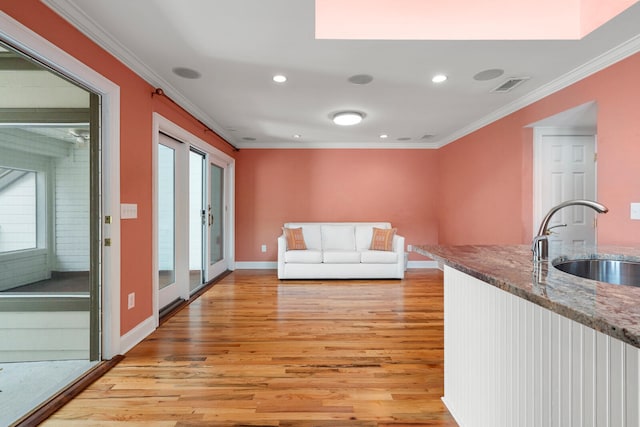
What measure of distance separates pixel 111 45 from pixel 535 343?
3054 mm

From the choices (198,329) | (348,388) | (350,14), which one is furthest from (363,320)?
(350,14)

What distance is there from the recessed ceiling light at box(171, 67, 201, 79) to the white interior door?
3739 millimetres

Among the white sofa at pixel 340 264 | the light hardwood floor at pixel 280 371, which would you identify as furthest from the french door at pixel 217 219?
the light hardwood floor at pixel 280 371

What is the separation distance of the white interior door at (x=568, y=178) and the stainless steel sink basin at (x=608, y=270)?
2.23m

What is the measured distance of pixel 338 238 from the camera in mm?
5355

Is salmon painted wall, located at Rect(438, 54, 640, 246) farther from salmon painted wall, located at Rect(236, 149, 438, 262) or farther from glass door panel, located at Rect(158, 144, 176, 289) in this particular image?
glass door panel, located at Rect(158, 144, 176, 289)

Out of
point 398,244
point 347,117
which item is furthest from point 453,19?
point 398,244

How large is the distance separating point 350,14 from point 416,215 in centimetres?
417

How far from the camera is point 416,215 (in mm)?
5824

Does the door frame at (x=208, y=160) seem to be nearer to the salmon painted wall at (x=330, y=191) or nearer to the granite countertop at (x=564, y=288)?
the salmon painted wall at (x=330, y=191)

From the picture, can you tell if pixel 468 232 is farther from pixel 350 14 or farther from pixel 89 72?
pixel 89 72

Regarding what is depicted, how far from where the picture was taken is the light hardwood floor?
5.53ft

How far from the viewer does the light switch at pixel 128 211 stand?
2.37 meters

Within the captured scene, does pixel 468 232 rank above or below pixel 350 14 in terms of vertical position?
below
